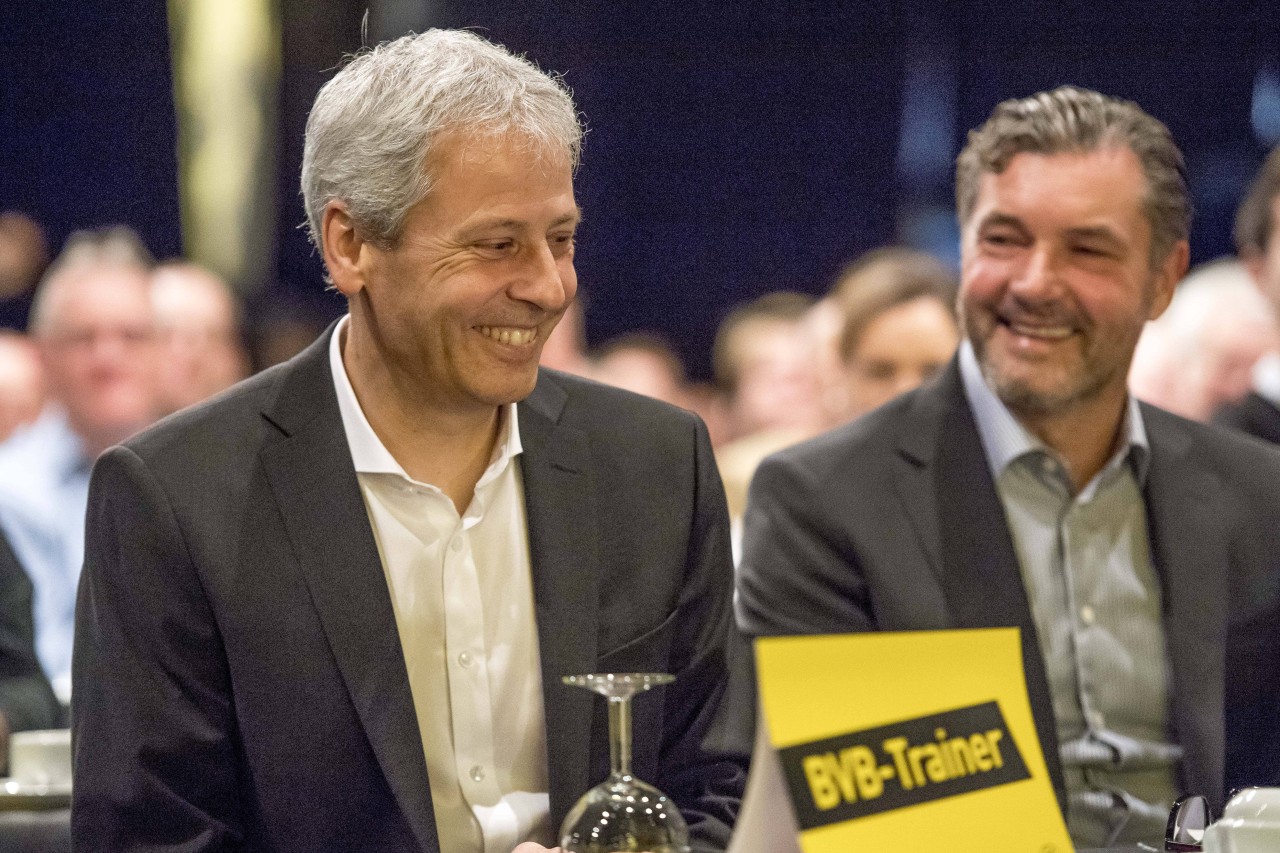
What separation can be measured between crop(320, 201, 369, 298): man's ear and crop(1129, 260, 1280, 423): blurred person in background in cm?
371

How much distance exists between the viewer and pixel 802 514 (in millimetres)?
2367

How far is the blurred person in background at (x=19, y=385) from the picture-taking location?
5266 mm

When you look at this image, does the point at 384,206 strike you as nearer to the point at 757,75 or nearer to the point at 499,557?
the point at 499,557

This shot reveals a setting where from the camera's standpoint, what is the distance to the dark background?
212 inches

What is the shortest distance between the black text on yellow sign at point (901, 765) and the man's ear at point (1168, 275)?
4.96ft

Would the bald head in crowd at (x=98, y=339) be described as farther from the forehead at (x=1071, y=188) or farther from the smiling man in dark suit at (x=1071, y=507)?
the forehead at (x=1071, y=188)

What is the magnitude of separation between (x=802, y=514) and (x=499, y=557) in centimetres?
68

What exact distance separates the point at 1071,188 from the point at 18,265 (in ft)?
14.1

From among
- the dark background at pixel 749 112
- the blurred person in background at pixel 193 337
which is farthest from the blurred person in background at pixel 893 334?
the blurred person in background at pixel 193 337

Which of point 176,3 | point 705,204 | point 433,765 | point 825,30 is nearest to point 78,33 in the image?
point 176,3

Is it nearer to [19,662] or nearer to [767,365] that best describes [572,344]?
[767,365]

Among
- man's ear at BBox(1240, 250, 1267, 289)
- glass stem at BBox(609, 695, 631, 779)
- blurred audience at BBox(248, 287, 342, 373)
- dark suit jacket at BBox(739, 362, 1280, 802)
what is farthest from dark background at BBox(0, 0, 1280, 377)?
glass stem at BBox(609, 695, 631, 779)

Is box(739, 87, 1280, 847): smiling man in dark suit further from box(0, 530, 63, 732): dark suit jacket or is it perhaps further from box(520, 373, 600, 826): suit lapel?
box(0, 530, 63, 732): dark suit jacket

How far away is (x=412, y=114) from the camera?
1.68 m
